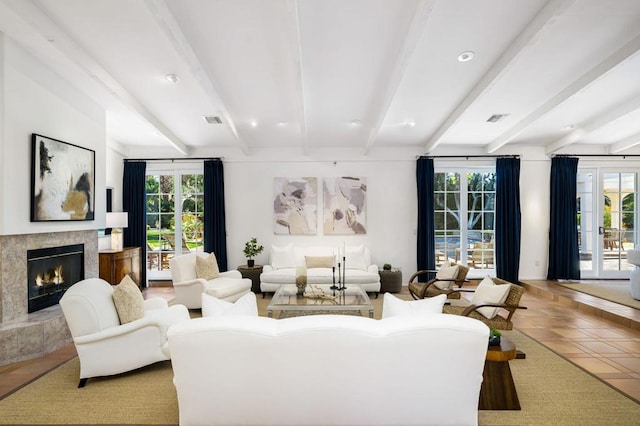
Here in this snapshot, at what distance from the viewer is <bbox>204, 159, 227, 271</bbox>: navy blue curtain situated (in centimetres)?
664

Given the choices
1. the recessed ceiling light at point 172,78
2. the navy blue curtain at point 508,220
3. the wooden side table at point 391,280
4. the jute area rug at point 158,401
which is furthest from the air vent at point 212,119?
the navy blue curtain at point 508,220

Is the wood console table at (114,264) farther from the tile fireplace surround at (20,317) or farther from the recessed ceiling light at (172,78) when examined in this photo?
the recessed ceiling light at (172,78)

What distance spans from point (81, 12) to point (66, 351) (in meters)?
3.10

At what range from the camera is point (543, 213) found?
678cm

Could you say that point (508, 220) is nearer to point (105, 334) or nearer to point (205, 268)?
point (205, 268)

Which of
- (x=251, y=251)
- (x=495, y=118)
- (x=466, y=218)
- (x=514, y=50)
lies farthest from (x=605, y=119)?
(x=251, y=251)

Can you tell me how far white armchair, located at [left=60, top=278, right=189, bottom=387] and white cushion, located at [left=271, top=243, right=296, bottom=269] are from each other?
130 inches

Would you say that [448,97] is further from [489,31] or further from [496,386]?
[496,386]

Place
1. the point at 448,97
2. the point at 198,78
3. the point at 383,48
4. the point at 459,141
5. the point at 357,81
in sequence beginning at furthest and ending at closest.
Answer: the point at 459,141 < the point at 448,97 < the point at 357,81 < the point at 198,78 < the point at 383,48

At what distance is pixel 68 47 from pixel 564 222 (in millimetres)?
7830

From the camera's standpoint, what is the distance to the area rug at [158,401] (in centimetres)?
230

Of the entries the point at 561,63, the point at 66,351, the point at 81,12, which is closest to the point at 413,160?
the point at 561,63

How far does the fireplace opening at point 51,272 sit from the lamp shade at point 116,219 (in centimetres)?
139

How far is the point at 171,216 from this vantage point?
6.99 metres
